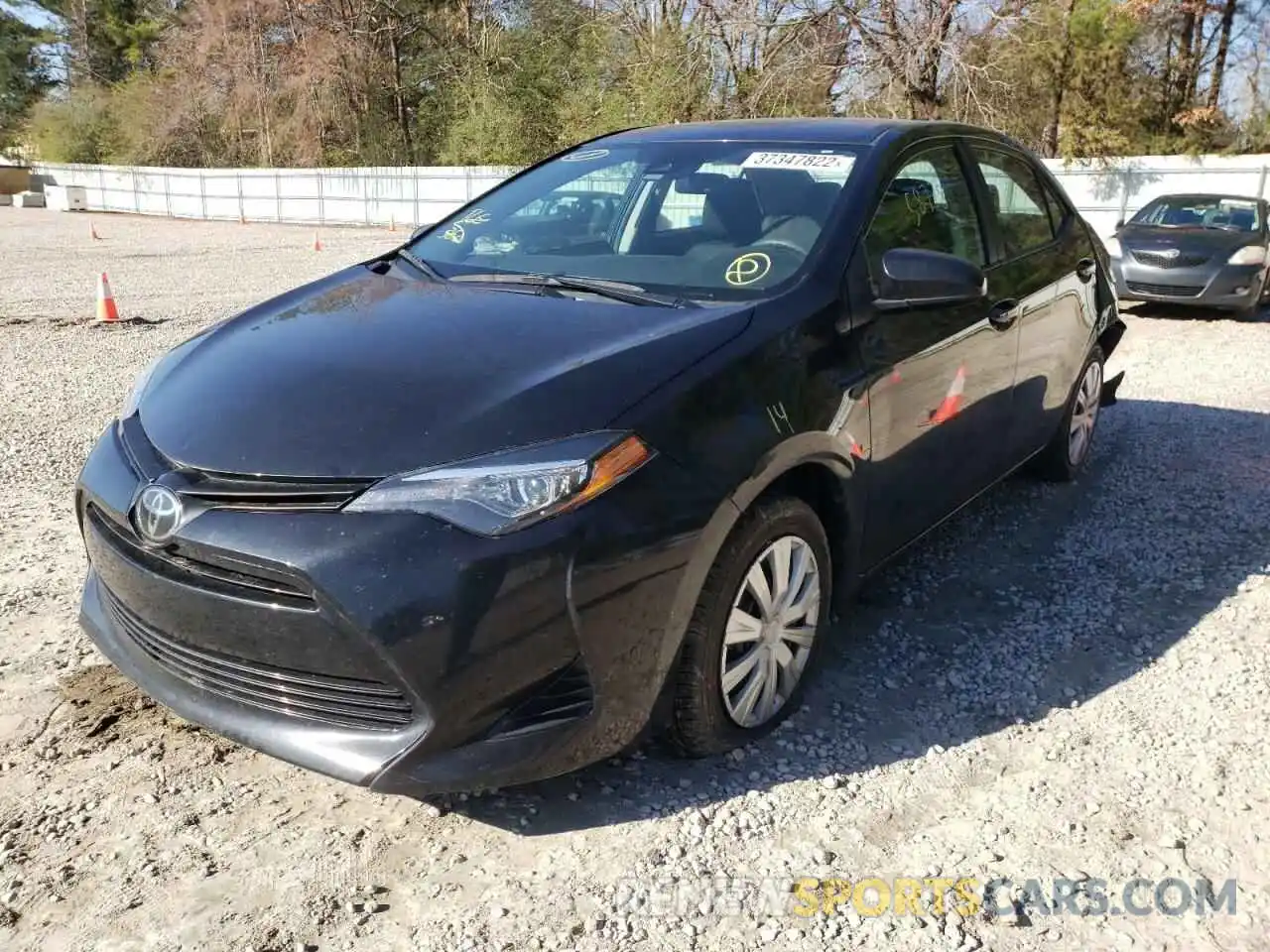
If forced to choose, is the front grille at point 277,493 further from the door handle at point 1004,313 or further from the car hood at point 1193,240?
the car hood at point 1193,240

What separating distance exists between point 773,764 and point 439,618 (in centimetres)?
117

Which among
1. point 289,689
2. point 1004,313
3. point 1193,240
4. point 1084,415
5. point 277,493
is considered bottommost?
point 1084,415

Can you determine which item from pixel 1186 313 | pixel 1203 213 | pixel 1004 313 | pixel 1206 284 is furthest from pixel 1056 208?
pixel 1203 213

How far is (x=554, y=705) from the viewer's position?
2316 mm

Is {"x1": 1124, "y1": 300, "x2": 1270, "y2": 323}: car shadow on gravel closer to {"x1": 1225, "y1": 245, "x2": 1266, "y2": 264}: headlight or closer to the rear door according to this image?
{"x1": 1225, "y1": 245, "x2": 1266, "y2": 264}: headlight

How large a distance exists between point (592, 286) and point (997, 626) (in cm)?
191

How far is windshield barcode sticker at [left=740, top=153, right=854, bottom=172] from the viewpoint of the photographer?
3.43 metres

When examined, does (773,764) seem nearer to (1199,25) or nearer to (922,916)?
(922,916)

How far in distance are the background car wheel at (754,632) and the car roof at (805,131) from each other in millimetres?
1486

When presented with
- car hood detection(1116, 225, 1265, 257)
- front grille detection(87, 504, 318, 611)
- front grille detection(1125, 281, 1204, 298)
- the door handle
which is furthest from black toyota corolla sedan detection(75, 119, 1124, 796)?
car hood detection(1116, 225, 1265, 257)

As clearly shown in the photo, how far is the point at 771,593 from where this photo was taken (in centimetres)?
281

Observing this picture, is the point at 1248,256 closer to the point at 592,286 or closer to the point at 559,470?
the point at 592,286

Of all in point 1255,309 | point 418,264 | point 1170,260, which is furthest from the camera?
point 1255,309

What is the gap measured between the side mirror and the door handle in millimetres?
646
